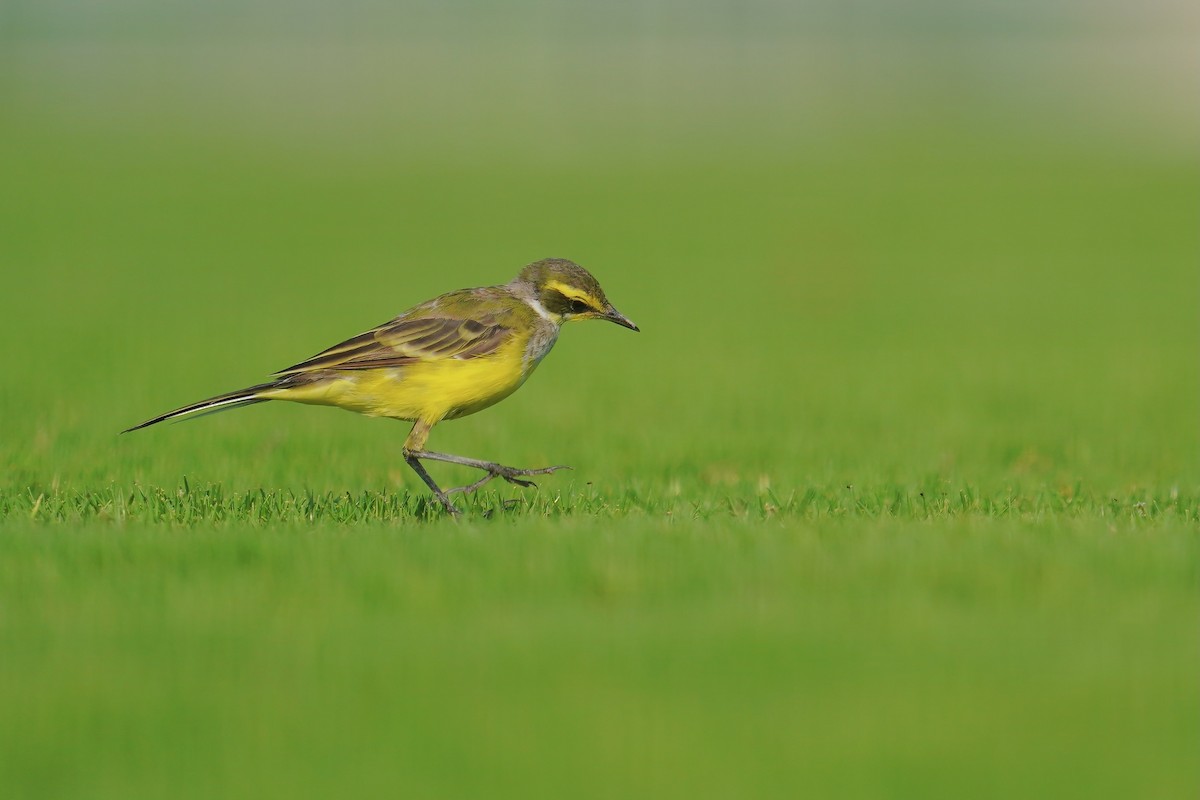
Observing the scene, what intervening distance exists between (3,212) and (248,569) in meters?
27.1

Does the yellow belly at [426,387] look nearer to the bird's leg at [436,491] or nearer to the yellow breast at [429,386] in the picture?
the yellow breast at [429,386]

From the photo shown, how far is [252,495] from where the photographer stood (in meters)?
9.06

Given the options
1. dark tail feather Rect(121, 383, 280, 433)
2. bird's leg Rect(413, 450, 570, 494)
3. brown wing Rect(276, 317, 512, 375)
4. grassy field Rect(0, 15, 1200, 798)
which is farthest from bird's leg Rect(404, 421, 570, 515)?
dark tail feather Rect(121, 383, 280, 433)

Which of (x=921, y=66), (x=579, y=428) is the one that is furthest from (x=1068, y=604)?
(x=921, y=66)

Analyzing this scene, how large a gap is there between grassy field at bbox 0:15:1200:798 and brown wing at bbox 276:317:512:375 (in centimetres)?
79

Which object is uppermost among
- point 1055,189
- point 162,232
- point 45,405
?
point 1055,189

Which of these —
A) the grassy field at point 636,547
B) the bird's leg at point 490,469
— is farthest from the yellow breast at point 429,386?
the grassy field at point 636,547

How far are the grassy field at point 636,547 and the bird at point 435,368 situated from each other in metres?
0.55

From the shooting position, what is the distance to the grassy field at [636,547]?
516 cm

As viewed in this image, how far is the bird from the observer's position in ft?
28.9

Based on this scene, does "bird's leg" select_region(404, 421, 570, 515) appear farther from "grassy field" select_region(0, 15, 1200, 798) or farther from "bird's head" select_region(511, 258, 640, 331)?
"bird's head" select_region(511, 258, 640, 331)

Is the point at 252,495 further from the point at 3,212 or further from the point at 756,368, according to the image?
the point at 3,212

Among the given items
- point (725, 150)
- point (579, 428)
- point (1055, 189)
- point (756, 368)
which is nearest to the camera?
point (579, 428)

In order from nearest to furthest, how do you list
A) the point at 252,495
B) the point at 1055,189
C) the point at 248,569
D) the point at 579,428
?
the point at 248,569, the point at 252,495, the point at 579,428, the point at 1055,189
